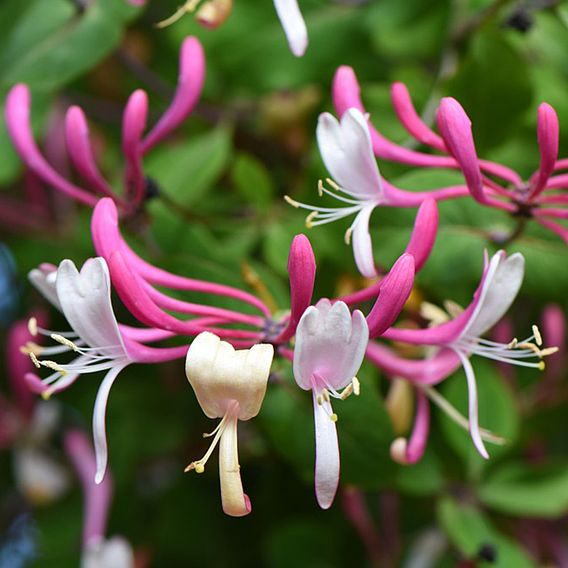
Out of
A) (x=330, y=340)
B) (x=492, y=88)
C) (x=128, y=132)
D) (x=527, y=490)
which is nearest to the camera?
(x=330, y=340)

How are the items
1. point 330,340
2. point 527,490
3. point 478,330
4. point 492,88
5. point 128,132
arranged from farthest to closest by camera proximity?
point 527,490, point 492,88, point 128,132, point 478,330, point 330,340

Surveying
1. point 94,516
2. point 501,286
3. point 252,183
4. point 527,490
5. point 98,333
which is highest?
point 98,333

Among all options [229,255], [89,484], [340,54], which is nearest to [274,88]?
[340,54]

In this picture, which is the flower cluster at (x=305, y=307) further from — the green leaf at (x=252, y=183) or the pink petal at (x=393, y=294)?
the green leaf at (x=252, y=183)

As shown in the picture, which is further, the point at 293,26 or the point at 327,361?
the point at 293,26

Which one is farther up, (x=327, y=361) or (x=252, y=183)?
(x=327, y=361)

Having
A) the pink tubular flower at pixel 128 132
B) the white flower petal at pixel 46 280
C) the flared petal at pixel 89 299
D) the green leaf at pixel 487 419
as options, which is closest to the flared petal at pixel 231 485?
the flared petal at pixel 89 299

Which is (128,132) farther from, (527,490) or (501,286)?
(527,490)

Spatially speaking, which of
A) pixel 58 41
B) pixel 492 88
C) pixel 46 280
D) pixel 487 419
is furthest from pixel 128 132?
pixel 487 419
